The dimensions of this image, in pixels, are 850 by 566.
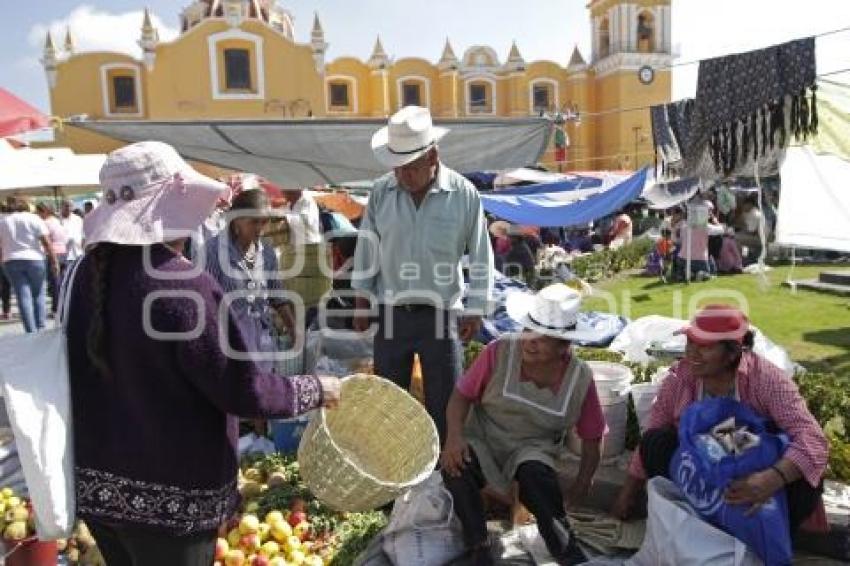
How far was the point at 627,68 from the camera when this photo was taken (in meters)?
37.2

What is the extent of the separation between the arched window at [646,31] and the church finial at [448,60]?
10453 mm

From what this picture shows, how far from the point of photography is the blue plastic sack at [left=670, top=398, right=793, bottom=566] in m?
2.34

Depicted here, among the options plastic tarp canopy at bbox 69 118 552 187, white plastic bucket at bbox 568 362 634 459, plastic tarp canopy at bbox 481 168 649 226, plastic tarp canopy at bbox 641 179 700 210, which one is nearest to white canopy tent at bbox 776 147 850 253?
white plastic bucket at bbox 568 362 634 459

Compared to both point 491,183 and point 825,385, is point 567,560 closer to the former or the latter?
point 825,385

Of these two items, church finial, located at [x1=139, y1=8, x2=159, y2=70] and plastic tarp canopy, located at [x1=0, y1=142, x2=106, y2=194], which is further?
church finial, located at [x1=139, y1=8, x2=159, y2=70]

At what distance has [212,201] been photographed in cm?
177

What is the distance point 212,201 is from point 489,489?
6.05 feet

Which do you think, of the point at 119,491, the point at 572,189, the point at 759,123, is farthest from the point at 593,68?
the point at 119,491

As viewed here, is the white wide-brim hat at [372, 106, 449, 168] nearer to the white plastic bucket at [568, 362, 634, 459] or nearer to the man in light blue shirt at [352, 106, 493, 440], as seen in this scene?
the man in light blue shirt at [352, 106, 493, 440]

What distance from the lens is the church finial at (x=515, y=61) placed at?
127 ft

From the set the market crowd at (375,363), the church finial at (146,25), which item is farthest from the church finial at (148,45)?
the market crowd at (375,363)

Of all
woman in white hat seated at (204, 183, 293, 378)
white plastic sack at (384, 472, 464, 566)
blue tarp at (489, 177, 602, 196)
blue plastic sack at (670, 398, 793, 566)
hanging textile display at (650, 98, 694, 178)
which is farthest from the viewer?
blue tarp at (489, 177, 602, 196)

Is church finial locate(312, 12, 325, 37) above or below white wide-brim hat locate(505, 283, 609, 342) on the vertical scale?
above

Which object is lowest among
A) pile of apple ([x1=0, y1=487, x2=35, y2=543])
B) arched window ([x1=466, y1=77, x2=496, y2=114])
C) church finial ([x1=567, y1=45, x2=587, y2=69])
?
pile of apple ([x1=0, y1=487, x2=35, y2=543])
